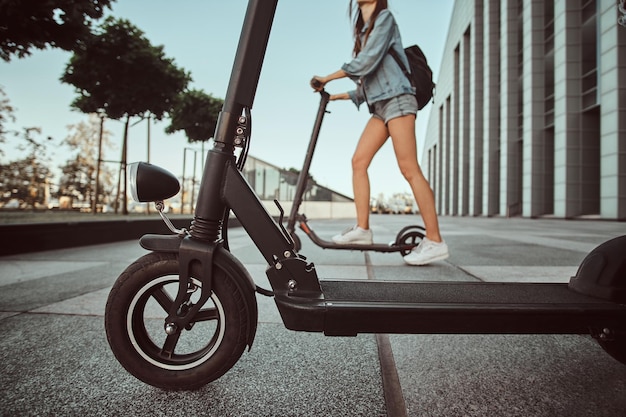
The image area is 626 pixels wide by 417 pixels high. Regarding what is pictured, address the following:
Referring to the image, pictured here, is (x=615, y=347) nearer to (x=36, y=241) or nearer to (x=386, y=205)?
(x=36, y=241)

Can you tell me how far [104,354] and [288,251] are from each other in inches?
30.1

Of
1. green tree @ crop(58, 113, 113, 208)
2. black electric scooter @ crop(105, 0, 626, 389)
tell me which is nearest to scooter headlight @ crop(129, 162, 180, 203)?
black electric scooter @ crop(105, 0, 626, 389)

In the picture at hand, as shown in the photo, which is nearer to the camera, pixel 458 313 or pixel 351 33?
pixel 458 313

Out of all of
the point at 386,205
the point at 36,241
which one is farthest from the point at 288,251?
the point at 386,205

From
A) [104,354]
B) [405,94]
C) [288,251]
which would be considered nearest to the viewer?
[288,251]

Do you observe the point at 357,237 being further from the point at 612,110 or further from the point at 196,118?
the point at 612,110

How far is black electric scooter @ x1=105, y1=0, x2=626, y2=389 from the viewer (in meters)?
1.03

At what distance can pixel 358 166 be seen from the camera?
10.5 feet

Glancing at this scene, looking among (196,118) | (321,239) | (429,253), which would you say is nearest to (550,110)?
(196,118)

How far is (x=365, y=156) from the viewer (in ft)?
10.3

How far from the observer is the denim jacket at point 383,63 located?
8.31 ft

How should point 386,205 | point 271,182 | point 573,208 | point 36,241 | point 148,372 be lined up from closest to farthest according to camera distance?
point 148,372, point 36,241, point 271,182, point 573,208, point 386,205

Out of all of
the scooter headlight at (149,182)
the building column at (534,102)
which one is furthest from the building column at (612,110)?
the scooter headlight at (149,182)

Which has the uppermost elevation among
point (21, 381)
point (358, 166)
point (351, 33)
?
point (351, 33)
